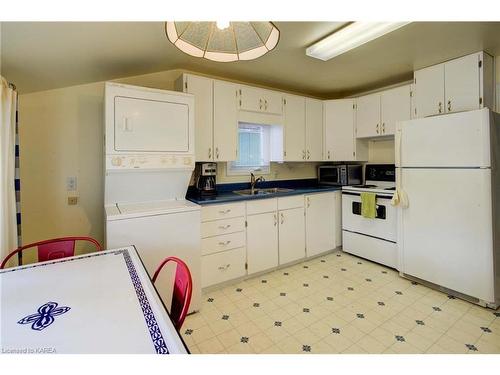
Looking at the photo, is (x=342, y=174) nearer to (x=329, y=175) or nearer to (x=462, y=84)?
(x=329, y=175)

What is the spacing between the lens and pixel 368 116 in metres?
3.25

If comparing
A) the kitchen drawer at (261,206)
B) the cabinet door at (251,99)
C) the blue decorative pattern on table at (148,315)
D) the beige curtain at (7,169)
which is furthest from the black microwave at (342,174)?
the beige curtain at (7,169)

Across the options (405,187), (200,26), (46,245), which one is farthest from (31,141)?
(405,187)

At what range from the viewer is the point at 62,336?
78 centimetres

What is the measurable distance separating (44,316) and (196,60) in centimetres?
232

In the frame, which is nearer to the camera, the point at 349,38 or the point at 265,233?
the point at 349,38

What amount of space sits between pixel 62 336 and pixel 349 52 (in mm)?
2777

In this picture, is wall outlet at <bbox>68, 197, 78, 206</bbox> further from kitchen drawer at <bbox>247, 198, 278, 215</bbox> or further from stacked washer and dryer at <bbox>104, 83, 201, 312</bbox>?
kitchen drawer at <bbox>247, 198, 278, 215</bbox>

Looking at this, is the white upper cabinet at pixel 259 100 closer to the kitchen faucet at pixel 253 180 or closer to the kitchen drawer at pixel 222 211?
the kitchen faucet at pixel 253 180

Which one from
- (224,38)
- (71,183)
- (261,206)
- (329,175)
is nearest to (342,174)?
(329,175)

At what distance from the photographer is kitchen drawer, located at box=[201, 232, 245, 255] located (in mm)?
2389

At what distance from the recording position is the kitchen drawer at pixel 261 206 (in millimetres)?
2635

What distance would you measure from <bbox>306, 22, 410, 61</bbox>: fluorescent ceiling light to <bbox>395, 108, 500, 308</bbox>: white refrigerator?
38.3 inches

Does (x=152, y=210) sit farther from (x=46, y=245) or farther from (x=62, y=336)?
(x=62, y=336)
